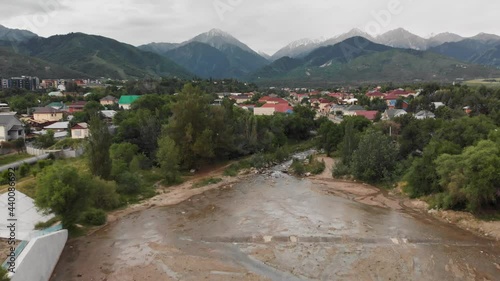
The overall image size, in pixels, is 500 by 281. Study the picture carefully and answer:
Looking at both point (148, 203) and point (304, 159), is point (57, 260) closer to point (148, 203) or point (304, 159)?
point (148, 203)

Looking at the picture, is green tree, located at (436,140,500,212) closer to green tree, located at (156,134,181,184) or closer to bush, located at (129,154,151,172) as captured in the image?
green tree, located at (156,134,181,184)

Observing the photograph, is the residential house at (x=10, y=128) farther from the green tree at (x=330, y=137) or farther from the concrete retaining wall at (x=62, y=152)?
the green tree at (x=330, y=137)

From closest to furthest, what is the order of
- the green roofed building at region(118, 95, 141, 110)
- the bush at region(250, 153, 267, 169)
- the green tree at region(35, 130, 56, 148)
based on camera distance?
the bush at region(250, 153, 267, 169)
the green tree at region(35, 130, 56, 148)
the green roofed building at region(118, 95, 141, 110)

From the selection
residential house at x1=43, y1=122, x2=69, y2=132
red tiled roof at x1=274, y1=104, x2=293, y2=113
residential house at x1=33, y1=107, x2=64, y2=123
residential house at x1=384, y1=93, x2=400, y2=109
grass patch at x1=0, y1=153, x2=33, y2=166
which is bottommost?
grass patch at x1=0, y1=153, x2=33, y2=166

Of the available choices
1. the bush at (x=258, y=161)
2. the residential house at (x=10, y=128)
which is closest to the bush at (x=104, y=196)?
the bush at (x=258, y=161)

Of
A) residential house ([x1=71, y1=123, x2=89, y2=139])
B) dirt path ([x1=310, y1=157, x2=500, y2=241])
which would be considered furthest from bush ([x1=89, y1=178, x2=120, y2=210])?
residential house ([x1=71, y1=123, x2=89, y2=139])

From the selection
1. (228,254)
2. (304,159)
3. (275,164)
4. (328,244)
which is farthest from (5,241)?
(304,159)

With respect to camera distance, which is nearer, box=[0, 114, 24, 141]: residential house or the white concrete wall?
the white concrete wall
